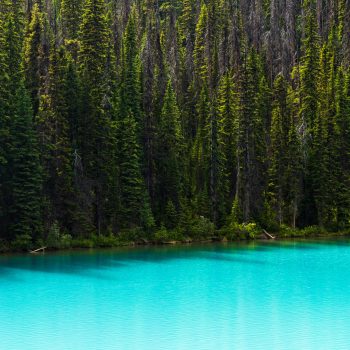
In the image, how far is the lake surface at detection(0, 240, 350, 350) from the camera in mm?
22484

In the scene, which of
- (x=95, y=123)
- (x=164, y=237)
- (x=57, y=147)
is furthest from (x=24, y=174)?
(x=164, y=237)

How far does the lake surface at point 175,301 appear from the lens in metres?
22.5

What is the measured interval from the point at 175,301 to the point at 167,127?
32.5 m

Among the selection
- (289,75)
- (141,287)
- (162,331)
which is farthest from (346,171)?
(162,331)

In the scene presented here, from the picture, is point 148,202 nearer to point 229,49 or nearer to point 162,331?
point 229,49

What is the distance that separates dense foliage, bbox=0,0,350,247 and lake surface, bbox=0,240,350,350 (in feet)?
24.8

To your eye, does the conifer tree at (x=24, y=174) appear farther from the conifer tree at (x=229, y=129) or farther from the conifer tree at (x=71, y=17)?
the conifer tree at (x=229, y=129)

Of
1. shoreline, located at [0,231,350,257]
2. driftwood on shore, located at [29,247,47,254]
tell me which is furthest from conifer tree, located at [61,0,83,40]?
driftwood on shore, located at [29,247,47,254]

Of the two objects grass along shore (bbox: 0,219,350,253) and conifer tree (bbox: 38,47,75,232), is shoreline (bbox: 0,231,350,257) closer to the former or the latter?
grass along shore (bbox: 0,219,350,253)

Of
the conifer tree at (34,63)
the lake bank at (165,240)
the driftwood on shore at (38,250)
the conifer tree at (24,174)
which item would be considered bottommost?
the driftwood on shore at (38,250)

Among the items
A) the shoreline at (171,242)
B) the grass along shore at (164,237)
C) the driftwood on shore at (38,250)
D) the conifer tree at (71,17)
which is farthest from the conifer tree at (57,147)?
the conifer tree at (71,17)

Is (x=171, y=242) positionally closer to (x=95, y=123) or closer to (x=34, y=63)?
(x=95, y=123)

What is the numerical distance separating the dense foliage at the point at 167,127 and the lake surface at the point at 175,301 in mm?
7556

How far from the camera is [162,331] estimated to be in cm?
2347
